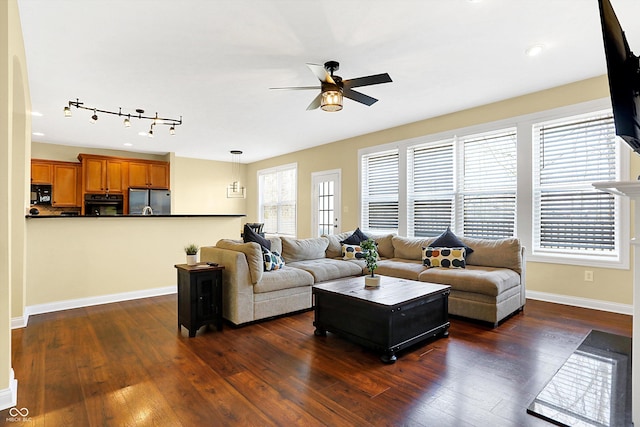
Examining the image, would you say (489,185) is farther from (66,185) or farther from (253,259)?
(66,185)

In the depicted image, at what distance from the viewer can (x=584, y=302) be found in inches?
159

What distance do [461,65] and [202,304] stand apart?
3.60 meters

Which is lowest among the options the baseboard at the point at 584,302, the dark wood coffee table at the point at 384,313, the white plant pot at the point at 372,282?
the baseboard at the point at 584,302

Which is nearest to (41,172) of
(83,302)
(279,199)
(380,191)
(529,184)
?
(83,302)

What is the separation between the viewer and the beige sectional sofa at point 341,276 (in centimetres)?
346

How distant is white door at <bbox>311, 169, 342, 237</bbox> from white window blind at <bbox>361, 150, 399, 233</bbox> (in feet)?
2.34

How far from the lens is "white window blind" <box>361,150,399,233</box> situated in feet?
20.0

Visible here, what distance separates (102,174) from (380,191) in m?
5.96

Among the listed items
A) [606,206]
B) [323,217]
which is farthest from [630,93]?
[323,217]

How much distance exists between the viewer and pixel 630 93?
1.67 metres

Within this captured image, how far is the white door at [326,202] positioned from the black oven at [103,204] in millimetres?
4353

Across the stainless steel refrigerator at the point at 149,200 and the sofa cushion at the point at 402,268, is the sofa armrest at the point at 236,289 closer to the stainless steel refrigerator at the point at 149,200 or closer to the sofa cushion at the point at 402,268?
the sofa cushion at the point at 402,268

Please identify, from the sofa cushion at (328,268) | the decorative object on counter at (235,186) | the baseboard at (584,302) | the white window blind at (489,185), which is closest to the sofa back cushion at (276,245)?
the sofa cushion at (328,268)

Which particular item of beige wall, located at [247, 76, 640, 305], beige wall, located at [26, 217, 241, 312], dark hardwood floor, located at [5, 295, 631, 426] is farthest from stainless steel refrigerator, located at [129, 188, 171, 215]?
dark hardwood floor, located at [5, 295, 631, 426]
